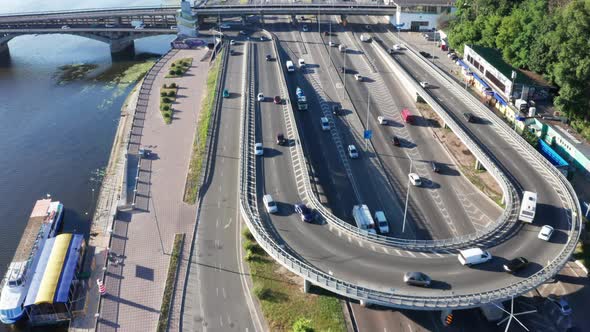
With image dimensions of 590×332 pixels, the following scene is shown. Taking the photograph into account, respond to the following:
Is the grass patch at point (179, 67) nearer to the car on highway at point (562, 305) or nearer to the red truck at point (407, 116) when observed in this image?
the red truck at point (407, 116)

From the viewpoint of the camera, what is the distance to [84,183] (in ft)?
263

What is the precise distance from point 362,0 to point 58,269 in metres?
152

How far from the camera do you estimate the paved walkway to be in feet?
170

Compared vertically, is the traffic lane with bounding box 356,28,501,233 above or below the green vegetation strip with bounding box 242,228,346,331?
above

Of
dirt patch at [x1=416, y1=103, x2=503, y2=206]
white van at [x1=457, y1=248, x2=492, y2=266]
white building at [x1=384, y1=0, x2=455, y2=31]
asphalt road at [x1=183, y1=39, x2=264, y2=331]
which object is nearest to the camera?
white van at [x1=457, y1=248, x2=492, y2=266]

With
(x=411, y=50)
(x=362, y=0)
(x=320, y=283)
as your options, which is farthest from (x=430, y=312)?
(x=362, y=0)

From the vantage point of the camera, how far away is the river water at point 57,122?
75938 mm

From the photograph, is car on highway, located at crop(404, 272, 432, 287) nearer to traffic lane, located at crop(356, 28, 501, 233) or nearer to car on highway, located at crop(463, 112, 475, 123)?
traffic lane, located at crop(356, 28, 501, 233)

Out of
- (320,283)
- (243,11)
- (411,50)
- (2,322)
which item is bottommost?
(2,322)

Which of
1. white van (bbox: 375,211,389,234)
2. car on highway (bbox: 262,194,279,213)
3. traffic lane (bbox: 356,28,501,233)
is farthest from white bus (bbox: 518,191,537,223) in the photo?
car on highway (bbox: 262,194,279,213)

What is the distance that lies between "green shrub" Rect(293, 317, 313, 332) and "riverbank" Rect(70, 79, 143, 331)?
24074 mm

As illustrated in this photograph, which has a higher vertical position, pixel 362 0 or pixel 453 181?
pixel 362 0

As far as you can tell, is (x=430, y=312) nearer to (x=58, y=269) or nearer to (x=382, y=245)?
(x=382, y=245)

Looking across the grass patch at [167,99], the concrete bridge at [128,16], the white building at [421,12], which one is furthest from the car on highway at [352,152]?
the concrete bridge at [128,16]
